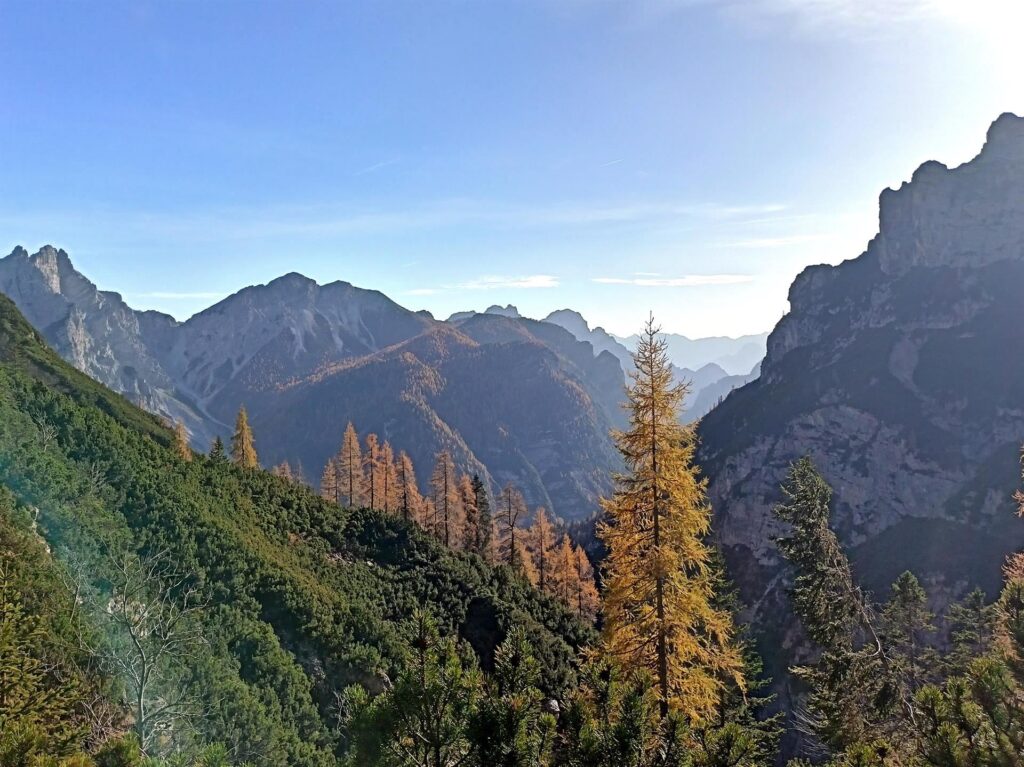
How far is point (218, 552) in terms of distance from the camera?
28156 millimetres

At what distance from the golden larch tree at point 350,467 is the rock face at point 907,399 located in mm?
58271

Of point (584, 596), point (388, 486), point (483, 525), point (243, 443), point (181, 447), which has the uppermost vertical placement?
point (181, 447)

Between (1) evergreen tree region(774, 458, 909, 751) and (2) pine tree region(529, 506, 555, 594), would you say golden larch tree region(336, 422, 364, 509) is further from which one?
(1) evergreen tree region(774, 458, 909, 751)

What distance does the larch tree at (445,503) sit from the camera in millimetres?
60281

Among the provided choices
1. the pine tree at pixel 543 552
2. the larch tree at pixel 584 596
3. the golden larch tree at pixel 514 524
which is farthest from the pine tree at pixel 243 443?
the larch tree at pixel 584 596

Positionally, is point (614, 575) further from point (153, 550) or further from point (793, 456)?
point (793, 456)

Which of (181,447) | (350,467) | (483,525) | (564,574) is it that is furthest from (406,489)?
(181,447)

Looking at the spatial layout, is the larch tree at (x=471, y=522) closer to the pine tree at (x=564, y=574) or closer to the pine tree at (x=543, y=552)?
the pine tree at (x=543, y=552)

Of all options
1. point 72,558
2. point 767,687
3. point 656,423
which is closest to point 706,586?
point 656,423

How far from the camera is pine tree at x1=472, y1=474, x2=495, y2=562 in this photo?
6156 cm

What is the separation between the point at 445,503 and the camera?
60.5 m

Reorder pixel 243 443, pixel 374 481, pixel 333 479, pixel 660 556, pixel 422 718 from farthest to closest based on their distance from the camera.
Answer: pixel 333 479, pixel 243 443, pixel 374 481, pixel 660 556, pixel 422 718

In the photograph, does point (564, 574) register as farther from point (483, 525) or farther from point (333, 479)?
point (333, 479)

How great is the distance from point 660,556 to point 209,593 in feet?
68.2
